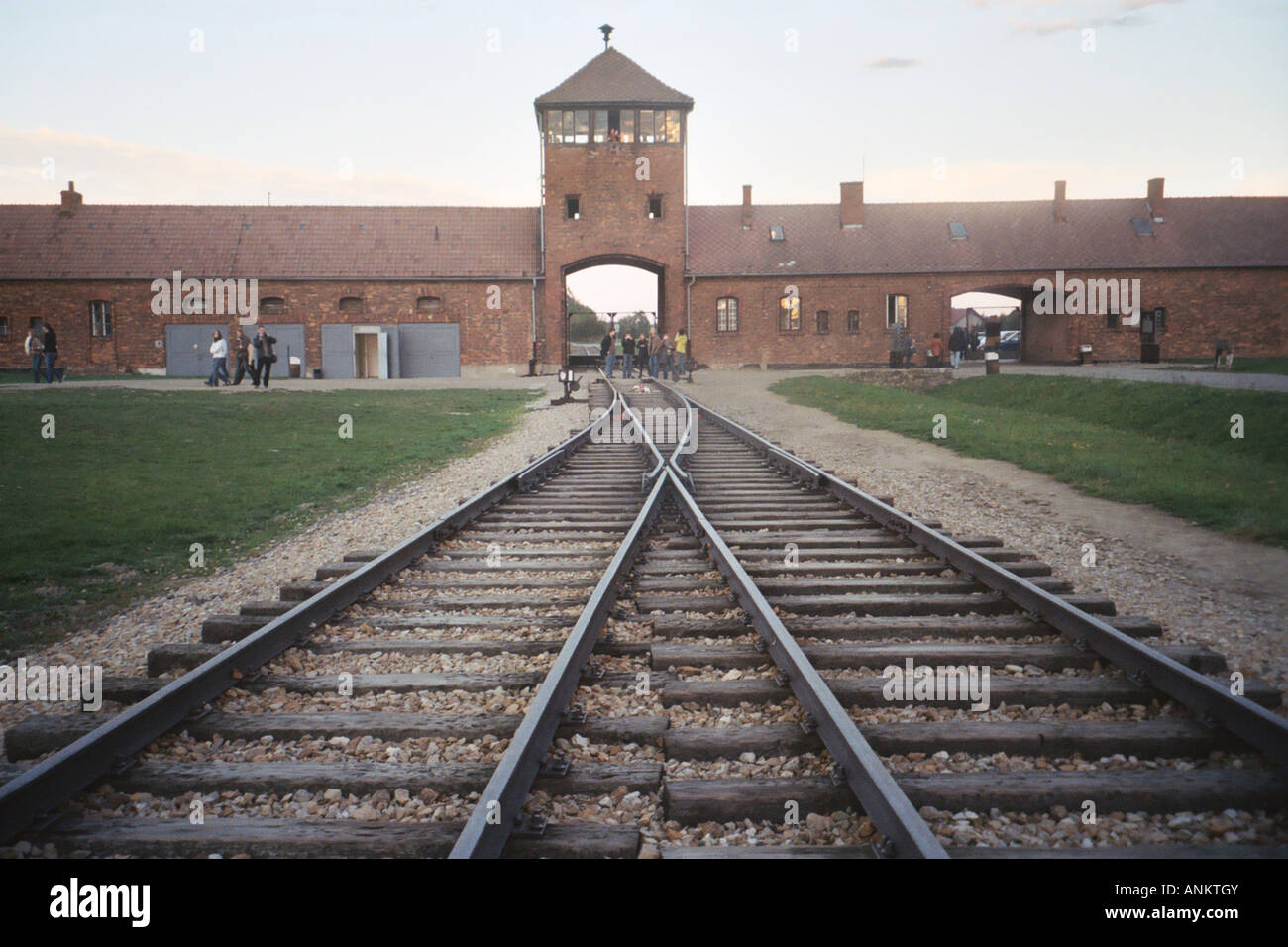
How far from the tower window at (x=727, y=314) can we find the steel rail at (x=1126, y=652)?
120 ft

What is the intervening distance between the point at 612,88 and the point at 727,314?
11196mm

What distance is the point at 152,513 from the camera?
357 inches

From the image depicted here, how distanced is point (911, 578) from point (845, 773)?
9.60ft

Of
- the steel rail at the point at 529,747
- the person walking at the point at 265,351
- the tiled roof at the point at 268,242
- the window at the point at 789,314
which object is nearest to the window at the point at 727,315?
the window at the point at 789,314

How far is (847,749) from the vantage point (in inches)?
120

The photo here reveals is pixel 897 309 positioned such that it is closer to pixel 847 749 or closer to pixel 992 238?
pixel 992 238

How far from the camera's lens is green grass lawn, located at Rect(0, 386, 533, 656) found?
22.2 ft

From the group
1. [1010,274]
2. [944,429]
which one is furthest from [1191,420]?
[1010,274]

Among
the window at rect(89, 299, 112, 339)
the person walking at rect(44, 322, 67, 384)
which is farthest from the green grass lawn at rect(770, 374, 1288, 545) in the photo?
the window at rect(89, 299, 112, 339)

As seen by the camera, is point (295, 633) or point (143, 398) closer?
point (295, 633)

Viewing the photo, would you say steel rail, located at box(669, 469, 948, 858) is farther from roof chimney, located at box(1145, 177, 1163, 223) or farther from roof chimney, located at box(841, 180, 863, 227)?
roof chimney, located at box(1145, 177, 1163, 223)

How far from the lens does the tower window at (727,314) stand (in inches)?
1690
